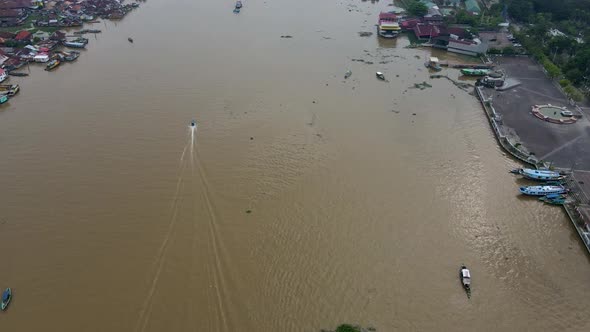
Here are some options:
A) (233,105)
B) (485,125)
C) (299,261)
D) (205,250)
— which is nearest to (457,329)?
(299,261)

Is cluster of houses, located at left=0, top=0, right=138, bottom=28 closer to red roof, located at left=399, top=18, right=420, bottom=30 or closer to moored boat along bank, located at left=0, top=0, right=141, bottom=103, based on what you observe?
moored boat along bank, located at left=0, top=0, right=141, bottom=103

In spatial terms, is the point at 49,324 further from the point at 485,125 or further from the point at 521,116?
the point at 521,116

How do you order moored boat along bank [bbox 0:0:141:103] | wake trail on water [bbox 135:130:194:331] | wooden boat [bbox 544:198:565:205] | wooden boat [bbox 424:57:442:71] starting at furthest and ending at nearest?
moored boat along bank [bbox 0:0:141:103] < wooden boat [bbox 424:57:442:71] < wooden boat [bbox 544:198:565:205] < wake trail on water [bbox 135:130:194:331]

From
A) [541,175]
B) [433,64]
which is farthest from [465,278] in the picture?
[433,64]

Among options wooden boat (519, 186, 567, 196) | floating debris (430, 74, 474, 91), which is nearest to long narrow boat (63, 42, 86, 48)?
floating debris (430, 74, 474, 91)

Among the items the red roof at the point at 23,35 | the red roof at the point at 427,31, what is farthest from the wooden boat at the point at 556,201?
the red roof at the point at 23,35

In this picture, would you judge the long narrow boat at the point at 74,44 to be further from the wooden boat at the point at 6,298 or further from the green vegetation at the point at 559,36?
the green vegetation at the point at 559,36
